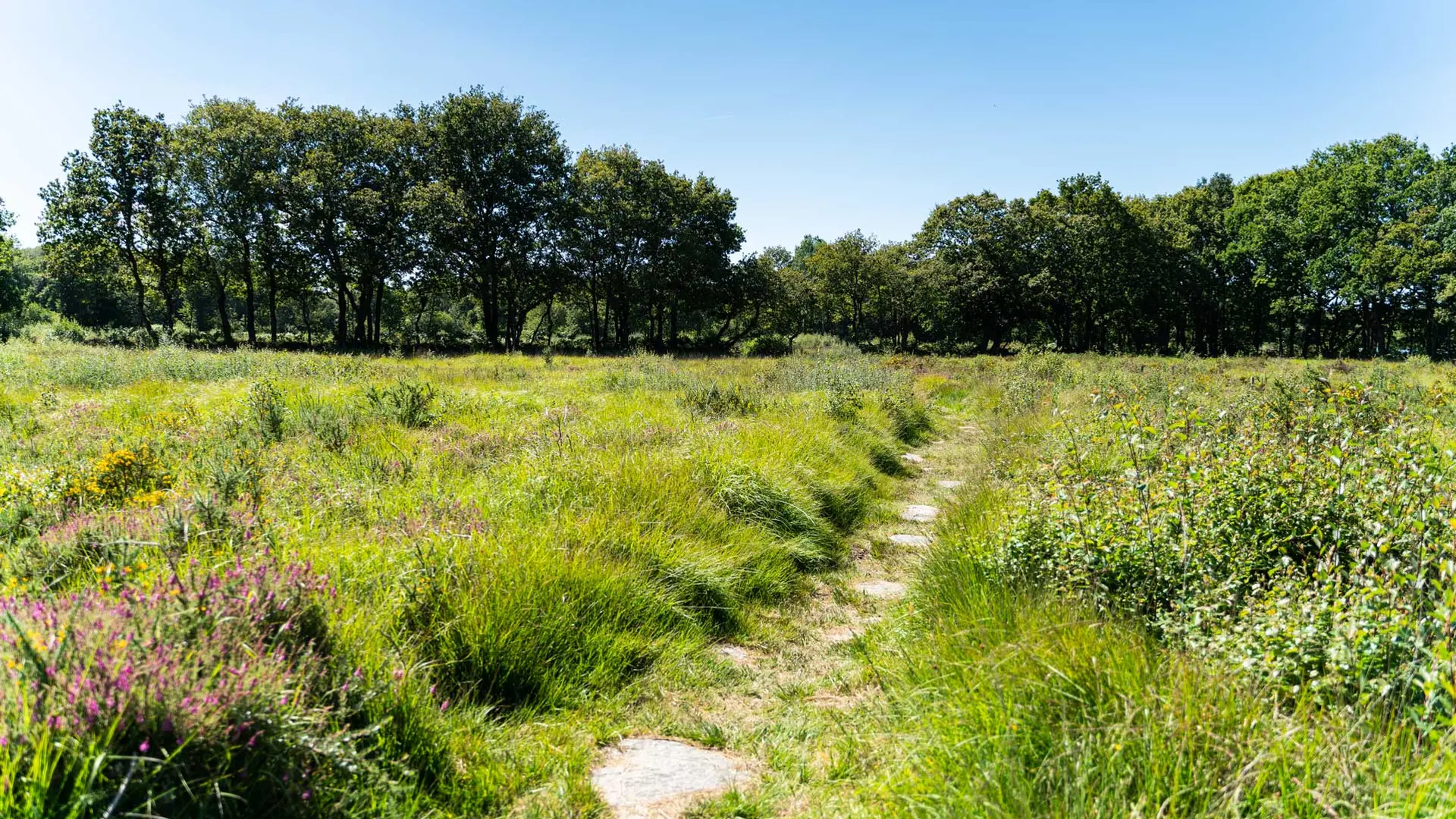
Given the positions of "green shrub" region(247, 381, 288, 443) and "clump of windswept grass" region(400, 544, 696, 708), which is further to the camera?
"green shrub" region(247, 381, 288, 443)

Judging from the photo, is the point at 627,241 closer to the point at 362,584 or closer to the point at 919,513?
the point at 919,513

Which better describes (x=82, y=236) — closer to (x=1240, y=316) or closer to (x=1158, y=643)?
(x=1158, y=643)

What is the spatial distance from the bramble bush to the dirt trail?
125cm

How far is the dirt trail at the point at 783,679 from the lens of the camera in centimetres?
291

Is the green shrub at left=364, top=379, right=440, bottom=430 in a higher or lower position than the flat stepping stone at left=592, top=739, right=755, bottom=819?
higher

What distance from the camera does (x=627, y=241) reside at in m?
40.2

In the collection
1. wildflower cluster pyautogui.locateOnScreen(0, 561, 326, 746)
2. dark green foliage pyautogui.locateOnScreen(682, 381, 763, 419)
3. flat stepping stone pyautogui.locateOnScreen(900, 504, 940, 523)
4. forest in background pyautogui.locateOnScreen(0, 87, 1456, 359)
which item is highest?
forest in background pyautogui.locateOnScreen(0, 87, 1456, 359)

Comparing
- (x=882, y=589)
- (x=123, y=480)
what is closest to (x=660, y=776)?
(x=882, y=589)

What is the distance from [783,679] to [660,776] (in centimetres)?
128

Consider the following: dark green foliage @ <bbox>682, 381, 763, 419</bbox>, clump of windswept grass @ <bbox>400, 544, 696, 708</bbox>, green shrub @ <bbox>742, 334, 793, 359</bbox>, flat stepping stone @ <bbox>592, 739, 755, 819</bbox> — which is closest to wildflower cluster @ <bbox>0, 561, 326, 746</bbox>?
clump of windswept grass @ <bbox>400, 544, 696, 708</bbox>

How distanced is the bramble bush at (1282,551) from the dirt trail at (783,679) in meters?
1.25

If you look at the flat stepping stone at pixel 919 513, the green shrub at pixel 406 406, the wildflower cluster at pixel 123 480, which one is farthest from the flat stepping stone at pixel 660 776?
the green shrub at pixel 406 406

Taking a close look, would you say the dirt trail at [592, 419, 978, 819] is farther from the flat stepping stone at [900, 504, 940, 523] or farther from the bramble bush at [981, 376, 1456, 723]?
the bramble bush at [981, 376, 1456, 723]

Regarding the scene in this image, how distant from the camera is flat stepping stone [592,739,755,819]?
276cm
